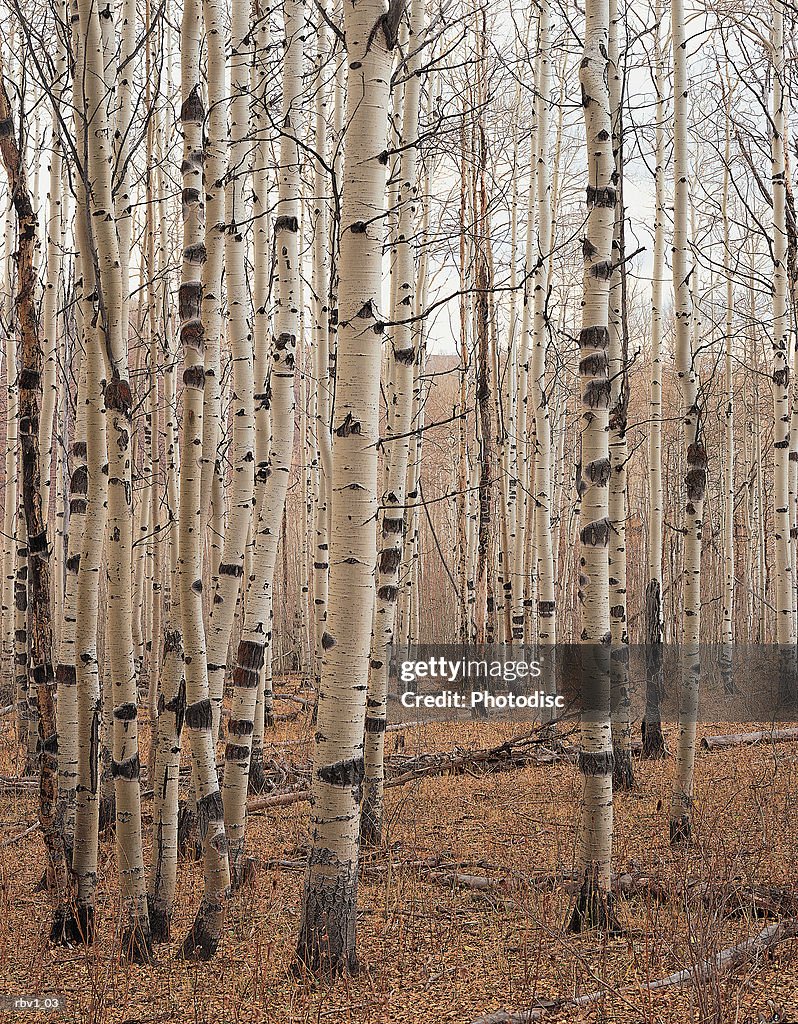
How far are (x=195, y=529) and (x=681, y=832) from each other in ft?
10.4

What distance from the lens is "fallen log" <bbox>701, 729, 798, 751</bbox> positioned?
314 inches

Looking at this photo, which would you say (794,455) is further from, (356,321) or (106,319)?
(106,319)

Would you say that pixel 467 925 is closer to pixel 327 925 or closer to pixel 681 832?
pixel 327 925

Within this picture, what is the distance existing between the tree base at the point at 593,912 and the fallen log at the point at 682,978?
464 mm

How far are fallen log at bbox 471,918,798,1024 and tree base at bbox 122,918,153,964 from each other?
1.37m

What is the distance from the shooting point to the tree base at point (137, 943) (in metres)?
3.37

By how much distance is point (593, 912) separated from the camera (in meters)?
3.63

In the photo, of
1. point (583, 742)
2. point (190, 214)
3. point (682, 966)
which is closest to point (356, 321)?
point (190, 214)

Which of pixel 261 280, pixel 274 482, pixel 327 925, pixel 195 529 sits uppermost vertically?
pixel 261 280

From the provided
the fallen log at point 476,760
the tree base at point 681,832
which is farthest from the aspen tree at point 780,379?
the tree base at point 681,832

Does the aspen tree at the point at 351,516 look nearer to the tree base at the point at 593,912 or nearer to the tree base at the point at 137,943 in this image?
the tree base at the point at 137,943

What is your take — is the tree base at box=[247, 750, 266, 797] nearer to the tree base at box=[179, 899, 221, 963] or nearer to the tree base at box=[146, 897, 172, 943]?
the tree base at box=[146, 897, 172, 943]

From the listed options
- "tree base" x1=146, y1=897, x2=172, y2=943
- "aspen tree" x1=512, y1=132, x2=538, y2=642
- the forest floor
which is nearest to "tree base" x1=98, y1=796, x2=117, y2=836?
the forest floor

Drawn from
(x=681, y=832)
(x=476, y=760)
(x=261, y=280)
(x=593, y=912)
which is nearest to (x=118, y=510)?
(x=261, y=280)
